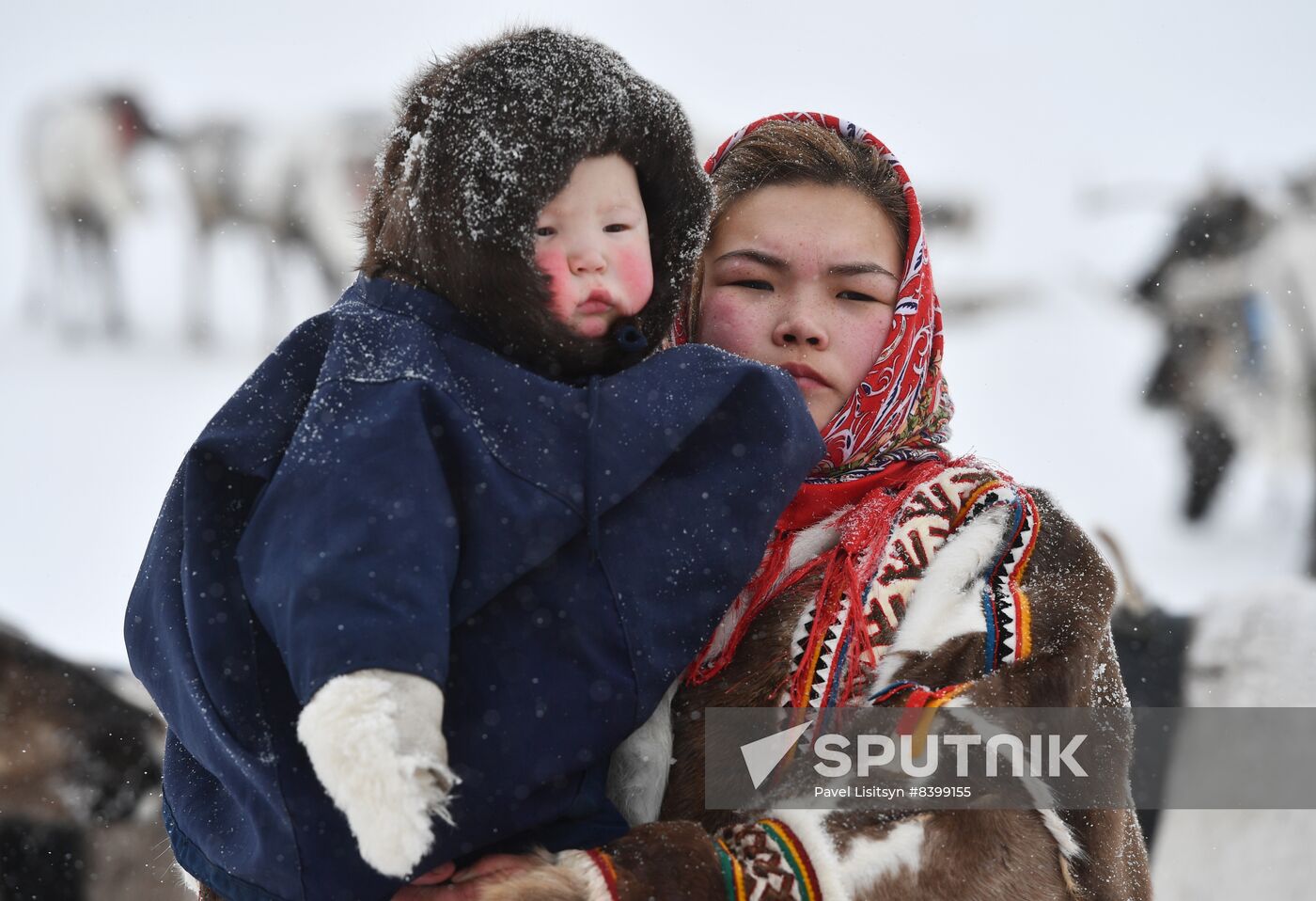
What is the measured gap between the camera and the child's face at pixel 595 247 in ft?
4.03

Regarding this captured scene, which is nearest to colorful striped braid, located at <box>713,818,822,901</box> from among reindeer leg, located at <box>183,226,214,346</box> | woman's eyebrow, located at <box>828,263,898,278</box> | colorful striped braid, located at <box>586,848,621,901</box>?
colorful striped braid, located at <box>586,848,621,901</box>

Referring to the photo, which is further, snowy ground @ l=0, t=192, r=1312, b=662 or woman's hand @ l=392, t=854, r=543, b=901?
snowy ground @ l=0, t=192, r=1312, b=662

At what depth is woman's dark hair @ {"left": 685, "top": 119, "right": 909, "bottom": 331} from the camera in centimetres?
165

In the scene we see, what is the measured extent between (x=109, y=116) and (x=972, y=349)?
22.5 ft

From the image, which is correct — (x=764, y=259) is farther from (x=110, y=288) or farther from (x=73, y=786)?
(x=110, y=288)

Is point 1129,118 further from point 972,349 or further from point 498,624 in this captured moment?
point 498,624

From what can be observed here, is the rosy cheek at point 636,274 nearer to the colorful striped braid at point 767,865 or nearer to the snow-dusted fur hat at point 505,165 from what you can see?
the snow-dusted fur hat at point 505,165

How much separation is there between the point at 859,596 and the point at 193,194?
9510mm

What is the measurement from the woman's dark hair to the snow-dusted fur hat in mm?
363

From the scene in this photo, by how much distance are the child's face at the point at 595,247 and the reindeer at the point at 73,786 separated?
1.85 metres

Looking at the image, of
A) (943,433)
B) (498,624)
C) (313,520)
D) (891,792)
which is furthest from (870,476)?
(313,520)

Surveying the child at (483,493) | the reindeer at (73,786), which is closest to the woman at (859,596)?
the child at (483,493)

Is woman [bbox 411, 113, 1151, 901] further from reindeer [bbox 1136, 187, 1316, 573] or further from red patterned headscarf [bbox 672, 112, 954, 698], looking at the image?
reindeer [bbox 1136, 187, 1316, 573]

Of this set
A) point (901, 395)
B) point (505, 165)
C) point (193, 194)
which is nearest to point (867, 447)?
point (901, 395)
